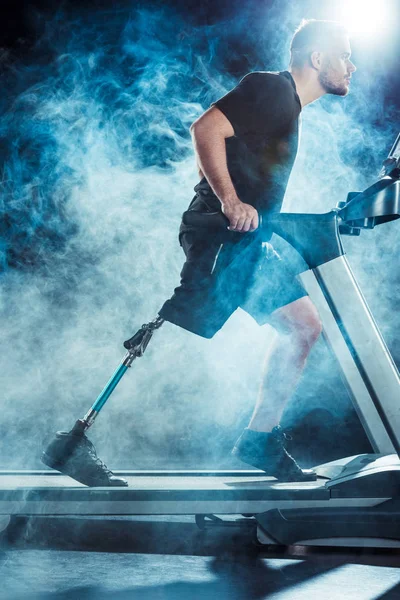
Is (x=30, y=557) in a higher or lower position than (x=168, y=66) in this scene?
lower

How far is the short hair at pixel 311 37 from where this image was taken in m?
1.91

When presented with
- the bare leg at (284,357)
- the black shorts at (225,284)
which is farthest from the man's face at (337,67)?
the bare leg at (284,357)

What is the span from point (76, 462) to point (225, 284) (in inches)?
24.9

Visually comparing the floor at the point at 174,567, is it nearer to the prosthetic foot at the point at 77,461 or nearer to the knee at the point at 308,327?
the prosthetic foot at the point at 77,461

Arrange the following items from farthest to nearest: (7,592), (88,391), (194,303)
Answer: (88,391) → (194,303) → (7,592)

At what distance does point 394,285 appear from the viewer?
140 inches

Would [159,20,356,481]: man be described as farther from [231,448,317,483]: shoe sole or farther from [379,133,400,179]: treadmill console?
[379,133,400,179]: treadmill console

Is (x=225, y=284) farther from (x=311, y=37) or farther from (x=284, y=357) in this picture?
(x=311, y=37)

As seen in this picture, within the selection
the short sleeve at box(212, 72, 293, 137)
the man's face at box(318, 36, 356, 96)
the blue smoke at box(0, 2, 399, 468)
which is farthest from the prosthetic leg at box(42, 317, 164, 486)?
the blue smoke at box(0, 2, 399, 468)

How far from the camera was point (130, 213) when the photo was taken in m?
3.46

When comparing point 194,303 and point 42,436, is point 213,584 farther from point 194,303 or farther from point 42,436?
point 42,436

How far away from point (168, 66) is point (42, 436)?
199cm

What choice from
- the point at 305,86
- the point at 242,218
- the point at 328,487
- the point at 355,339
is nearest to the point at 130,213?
the point at 305,86

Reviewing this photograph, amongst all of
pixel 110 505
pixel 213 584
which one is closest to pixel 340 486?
pixel 213 584
